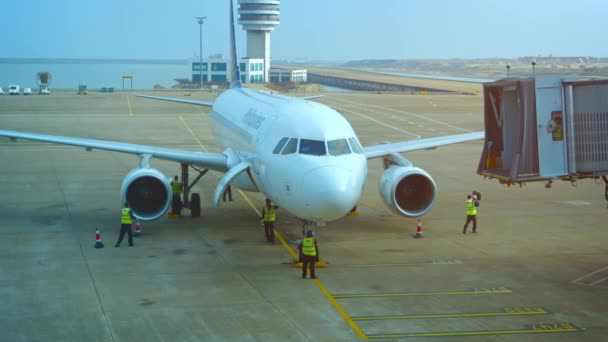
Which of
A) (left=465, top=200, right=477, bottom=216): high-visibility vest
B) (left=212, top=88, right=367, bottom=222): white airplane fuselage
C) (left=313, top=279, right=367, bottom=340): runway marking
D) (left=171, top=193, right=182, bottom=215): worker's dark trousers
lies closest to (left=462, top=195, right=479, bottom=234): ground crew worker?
(left=465, top=200, right=477, bottom=216): high-visibility vest

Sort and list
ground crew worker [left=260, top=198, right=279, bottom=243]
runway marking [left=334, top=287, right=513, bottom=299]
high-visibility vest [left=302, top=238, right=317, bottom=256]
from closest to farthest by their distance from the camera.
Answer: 1. runway marking [left=334, top=287, right=513, bottom=299]
2. high-visibility vest [left=302, top=238, right=317, bottom=256]
3. ground crew worker [left=260, top=198, right=279, bottom=243]

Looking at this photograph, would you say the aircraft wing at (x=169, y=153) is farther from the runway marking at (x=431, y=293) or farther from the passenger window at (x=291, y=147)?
the runway marking at (x=431, y=293)

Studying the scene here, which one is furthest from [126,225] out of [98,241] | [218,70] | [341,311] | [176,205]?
[218,70]

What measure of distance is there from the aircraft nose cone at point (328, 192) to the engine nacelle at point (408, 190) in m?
4.57

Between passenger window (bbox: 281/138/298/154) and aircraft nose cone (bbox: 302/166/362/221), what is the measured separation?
52.6 inches

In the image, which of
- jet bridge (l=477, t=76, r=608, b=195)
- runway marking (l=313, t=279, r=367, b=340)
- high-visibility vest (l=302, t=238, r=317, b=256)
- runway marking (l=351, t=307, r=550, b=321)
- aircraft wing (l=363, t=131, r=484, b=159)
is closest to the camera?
runway marking (l=313, t=279, r=367, b=340)

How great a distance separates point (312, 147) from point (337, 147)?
641 millimetres

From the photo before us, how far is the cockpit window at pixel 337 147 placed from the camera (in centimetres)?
2059

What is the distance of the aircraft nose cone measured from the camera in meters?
19.4

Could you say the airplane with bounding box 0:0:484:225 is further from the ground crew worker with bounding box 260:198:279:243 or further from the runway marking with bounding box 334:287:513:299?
the runway marking with bounding box 334:287:513:299

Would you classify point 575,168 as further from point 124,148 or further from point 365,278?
point 124,148

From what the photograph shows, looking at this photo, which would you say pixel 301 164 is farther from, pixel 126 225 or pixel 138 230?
pixel 138 230

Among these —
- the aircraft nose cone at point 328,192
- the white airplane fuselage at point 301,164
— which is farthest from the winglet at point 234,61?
the aircraft nose cone at point 328,192

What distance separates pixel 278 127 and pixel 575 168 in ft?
25.9
